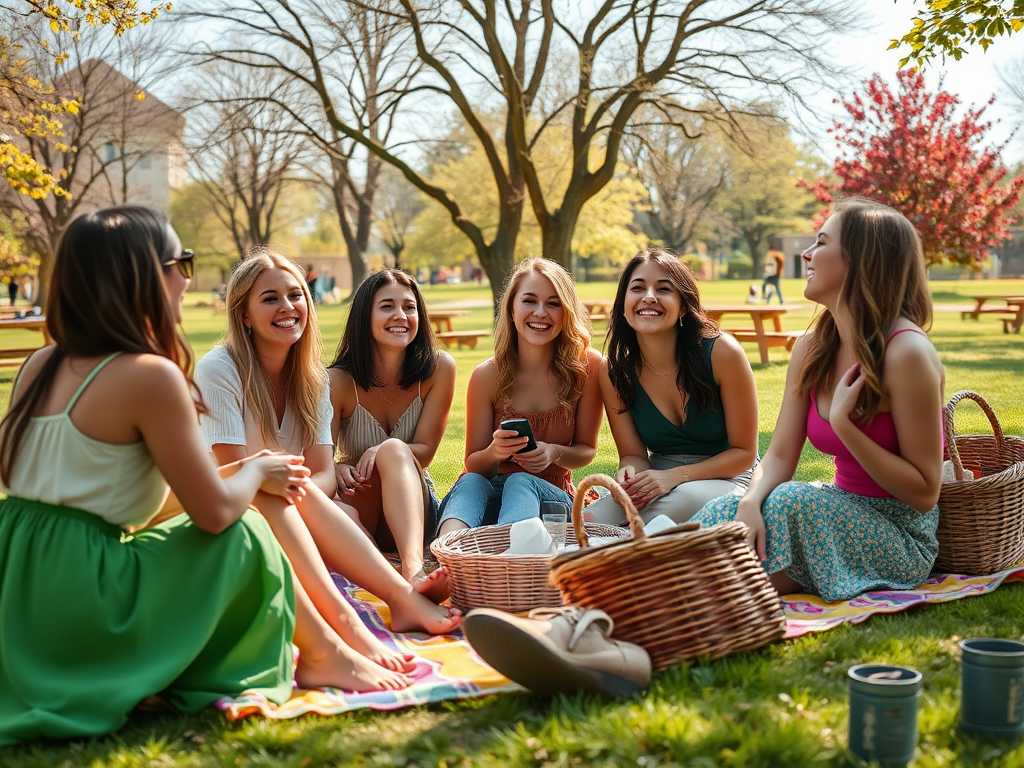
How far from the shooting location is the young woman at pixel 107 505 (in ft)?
8.99

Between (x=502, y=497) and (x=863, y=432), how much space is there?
1704 mm

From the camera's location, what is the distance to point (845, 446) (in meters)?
3.88

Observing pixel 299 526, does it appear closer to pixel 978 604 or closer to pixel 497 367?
pixel 497 367

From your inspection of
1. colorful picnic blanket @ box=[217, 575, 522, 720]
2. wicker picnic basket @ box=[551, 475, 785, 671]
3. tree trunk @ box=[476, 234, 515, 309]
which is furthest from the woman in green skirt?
tree trunk @ box=[476, 234, 515, 309]

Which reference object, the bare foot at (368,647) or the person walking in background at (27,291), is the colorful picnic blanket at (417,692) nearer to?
the bare foot at (368,647)

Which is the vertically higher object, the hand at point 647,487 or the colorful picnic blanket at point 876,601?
the hand at point 647,487

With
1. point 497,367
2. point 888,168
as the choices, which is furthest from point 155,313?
point 888,168

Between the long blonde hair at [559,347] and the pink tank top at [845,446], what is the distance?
1.23 meters

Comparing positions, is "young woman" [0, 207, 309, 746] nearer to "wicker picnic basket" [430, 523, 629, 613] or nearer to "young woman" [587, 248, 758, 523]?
"wicker picnic basket" [430, 523, 629, 613]

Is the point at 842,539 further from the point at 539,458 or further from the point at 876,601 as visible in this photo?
the point at 539,458

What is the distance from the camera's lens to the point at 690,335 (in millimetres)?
4777

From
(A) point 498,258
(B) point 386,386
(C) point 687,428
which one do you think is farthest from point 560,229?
(C) point 687,428

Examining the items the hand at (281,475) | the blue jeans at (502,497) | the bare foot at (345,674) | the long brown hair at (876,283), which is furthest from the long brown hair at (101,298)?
the long brown hair at (876,283)

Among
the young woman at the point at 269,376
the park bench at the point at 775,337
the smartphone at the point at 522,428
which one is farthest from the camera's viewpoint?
the park bench at the point at 775,337
